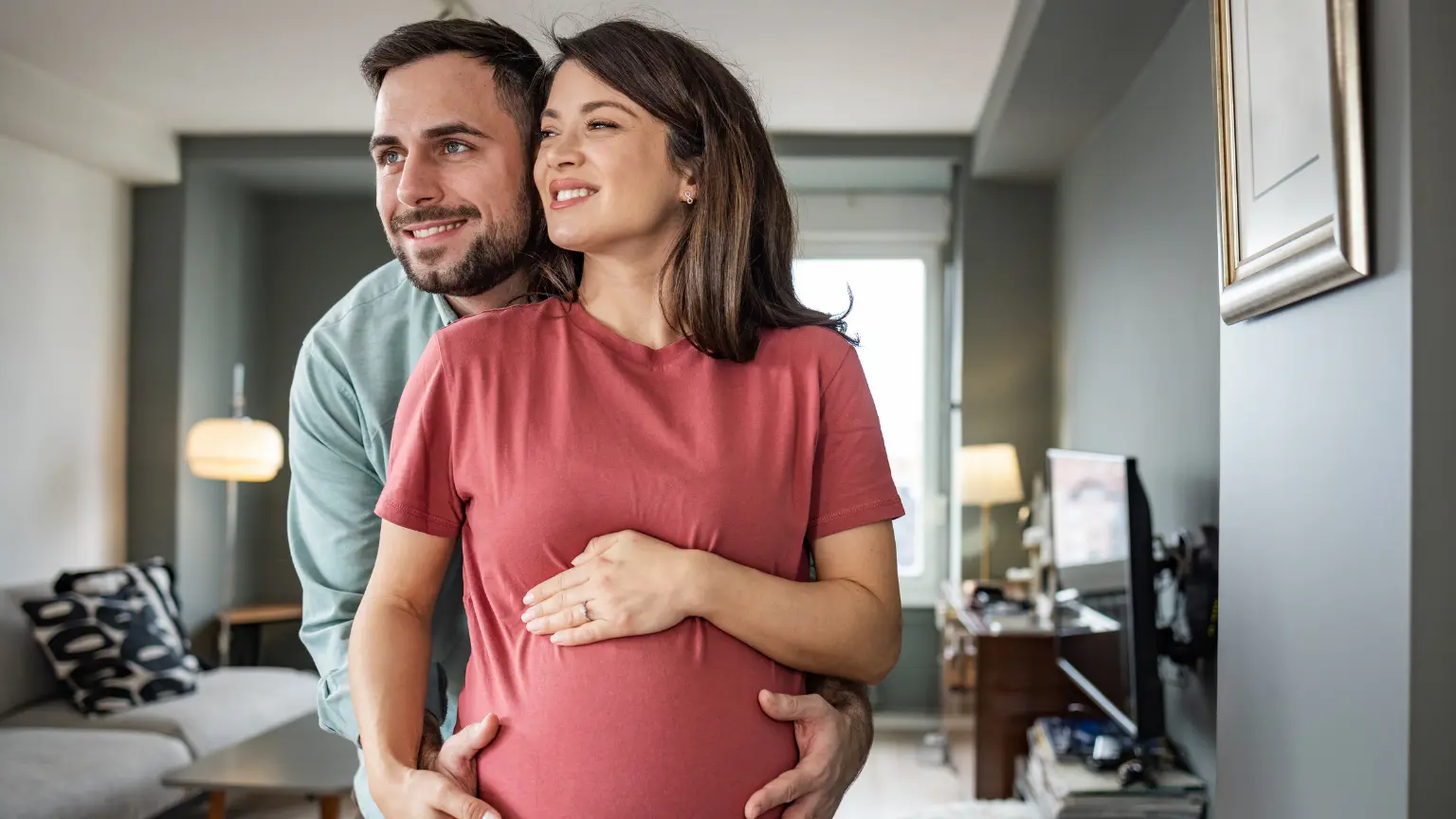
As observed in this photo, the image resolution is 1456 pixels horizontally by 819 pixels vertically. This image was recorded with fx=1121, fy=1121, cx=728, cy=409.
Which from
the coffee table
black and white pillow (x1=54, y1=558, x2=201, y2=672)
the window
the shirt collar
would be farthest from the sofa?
the window

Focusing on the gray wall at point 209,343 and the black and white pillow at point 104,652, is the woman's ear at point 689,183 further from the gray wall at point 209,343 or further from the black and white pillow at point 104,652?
the gray wall at point 209,343

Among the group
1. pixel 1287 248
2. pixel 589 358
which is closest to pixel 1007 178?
pixel 1287 248

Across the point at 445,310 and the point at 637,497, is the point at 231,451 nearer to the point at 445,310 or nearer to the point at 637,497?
the point at 445,310

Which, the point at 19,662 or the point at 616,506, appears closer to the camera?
the point at 616,506

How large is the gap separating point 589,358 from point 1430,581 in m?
0.79

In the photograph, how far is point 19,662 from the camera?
411cm

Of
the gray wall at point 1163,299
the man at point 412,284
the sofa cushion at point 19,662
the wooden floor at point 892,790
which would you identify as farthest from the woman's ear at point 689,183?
the sofa cushion at point 19,662

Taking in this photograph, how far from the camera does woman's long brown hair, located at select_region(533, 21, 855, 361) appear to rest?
3.67ft

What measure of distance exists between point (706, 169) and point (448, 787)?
2.13 feet

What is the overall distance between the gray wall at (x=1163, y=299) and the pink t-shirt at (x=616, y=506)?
6.51 ft

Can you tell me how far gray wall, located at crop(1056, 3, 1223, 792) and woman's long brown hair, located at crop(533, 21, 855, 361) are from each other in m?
1.91

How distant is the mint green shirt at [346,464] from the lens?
137 centimetres

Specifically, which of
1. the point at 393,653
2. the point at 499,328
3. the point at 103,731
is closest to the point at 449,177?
the point at 499,328

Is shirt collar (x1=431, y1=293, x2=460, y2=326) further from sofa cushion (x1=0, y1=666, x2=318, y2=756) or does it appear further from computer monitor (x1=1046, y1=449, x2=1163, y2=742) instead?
sofa cushion (x1=0, y1=666, x2=318, y2=756)
